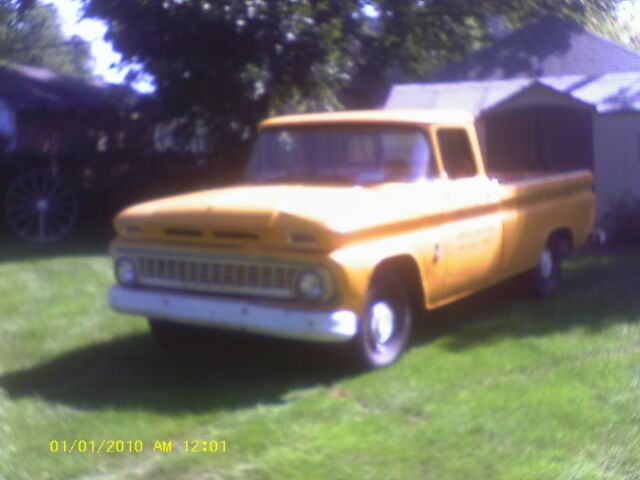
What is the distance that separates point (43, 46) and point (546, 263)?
2332 centimetres

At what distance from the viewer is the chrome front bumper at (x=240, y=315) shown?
558cm

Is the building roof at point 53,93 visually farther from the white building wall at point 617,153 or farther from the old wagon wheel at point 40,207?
the white building wall at point 617,153

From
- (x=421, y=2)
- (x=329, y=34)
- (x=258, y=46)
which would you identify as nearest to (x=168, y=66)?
(x=258, y=46)

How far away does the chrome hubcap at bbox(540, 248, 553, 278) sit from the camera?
341 inches

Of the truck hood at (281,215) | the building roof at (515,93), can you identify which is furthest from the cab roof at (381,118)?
the building roof at (515,93)

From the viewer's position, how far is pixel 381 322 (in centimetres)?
626

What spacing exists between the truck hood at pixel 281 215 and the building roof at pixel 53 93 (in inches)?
409

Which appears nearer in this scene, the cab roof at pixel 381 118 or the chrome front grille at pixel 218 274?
the chrome front grille at pixel 218 274

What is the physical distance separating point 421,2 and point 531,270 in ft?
29.9

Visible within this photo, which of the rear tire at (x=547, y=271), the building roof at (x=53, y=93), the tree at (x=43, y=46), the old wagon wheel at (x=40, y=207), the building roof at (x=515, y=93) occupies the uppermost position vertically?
the tree at (x=43, y=46)

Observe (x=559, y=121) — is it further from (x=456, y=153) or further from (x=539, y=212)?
(x=456, y=153)

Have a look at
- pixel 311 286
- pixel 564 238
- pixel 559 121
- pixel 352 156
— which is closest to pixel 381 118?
pixel 352 156

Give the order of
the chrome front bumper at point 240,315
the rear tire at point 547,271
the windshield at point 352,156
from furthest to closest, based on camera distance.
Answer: the rear tire at point 547,271, the windshield at point 352,156, the chrome front bumper at point 240,315

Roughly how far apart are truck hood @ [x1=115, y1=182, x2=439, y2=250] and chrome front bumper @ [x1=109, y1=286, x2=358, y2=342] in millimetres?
402
